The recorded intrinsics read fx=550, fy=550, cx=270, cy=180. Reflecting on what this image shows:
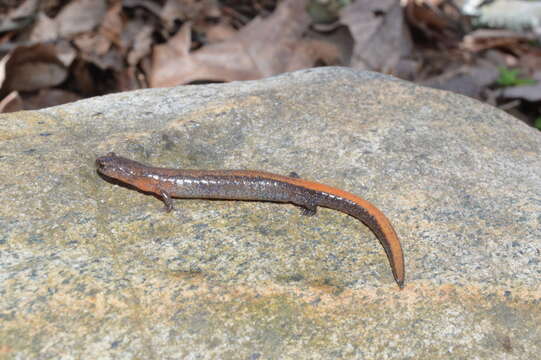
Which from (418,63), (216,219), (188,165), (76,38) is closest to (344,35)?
(418,63)

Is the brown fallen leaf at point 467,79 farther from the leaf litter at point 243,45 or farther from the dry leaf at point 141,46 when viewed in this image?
the dry leaf at point 141,46

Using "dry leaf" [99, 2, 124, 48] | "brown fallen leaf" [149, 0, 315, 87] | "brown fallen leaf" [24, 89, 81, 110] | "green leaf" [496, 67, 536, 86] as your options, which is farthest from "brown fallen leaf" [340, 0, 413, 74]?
"brown fallen leaf" [24, 89, 81, 110]

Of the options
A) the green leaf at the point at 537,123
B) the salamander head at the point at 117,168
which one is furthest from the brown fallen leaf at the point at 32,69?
the green leaf at the point at 537,123

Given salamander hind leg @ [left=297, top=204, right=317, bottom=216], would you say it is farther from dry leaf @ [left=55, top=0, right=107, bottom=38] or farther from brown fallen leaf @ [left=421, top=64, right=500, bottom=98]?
dry leaf @ [left=55, top=0, right=107, bottom=38]

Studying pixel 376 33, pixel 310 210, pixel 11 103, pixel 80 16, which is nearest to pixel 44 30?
pixel 80 16

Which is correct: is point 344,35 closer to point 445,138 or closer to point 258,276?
point 445,138

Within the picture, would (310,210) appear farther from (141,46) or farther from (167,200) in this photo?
(141,46)
